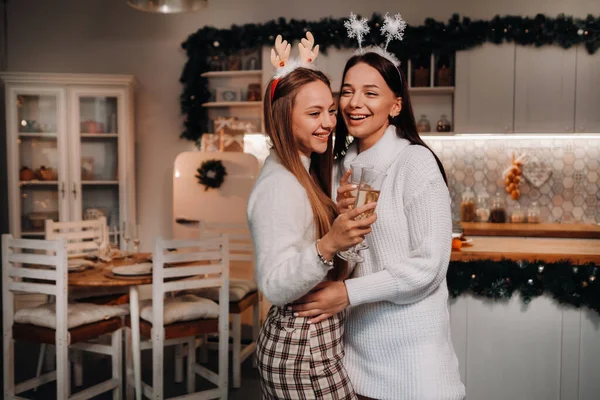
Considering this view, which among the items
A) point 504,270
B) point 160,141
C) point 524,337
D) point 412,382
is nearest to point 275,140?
point 412,382

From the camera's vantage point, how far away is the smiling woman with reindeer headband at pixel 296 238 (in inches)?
50.4

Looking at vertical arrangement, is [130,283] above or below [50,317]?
above

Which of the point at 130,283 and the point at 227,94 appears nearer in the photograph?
the point at 130,283

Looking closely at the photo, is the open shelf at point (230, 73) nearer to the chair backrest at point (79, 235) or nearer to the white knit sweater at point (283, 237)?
the chair backrest at point (79, 235)

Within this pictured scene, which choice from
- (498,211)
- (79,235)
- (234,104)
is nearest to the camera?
(79,235)

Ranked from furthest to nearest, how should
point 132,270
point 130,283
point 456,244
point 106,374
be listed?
point 106,374 < point 132,270 < point 130,283 < point 456,244

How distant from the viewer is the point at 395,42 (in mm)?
4805

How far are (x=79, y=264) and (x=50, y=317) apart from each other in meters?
0.39

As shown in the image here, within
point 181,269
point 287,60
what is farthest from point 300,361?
point 181,269

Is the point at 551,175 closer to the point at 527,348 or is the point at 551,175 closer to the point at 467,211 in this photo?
the point at 467,211

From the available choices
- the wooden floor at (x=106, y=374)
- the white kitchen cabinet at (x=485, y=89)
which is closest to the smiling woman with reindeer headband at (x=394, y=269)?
the wooden floor at (x=106, y=374)

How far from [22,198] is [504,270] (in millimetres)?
4282

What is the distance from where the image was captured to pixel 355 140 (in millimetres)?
1702

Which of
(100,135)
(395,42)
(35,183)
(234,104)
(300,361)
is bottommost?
(300,361)
